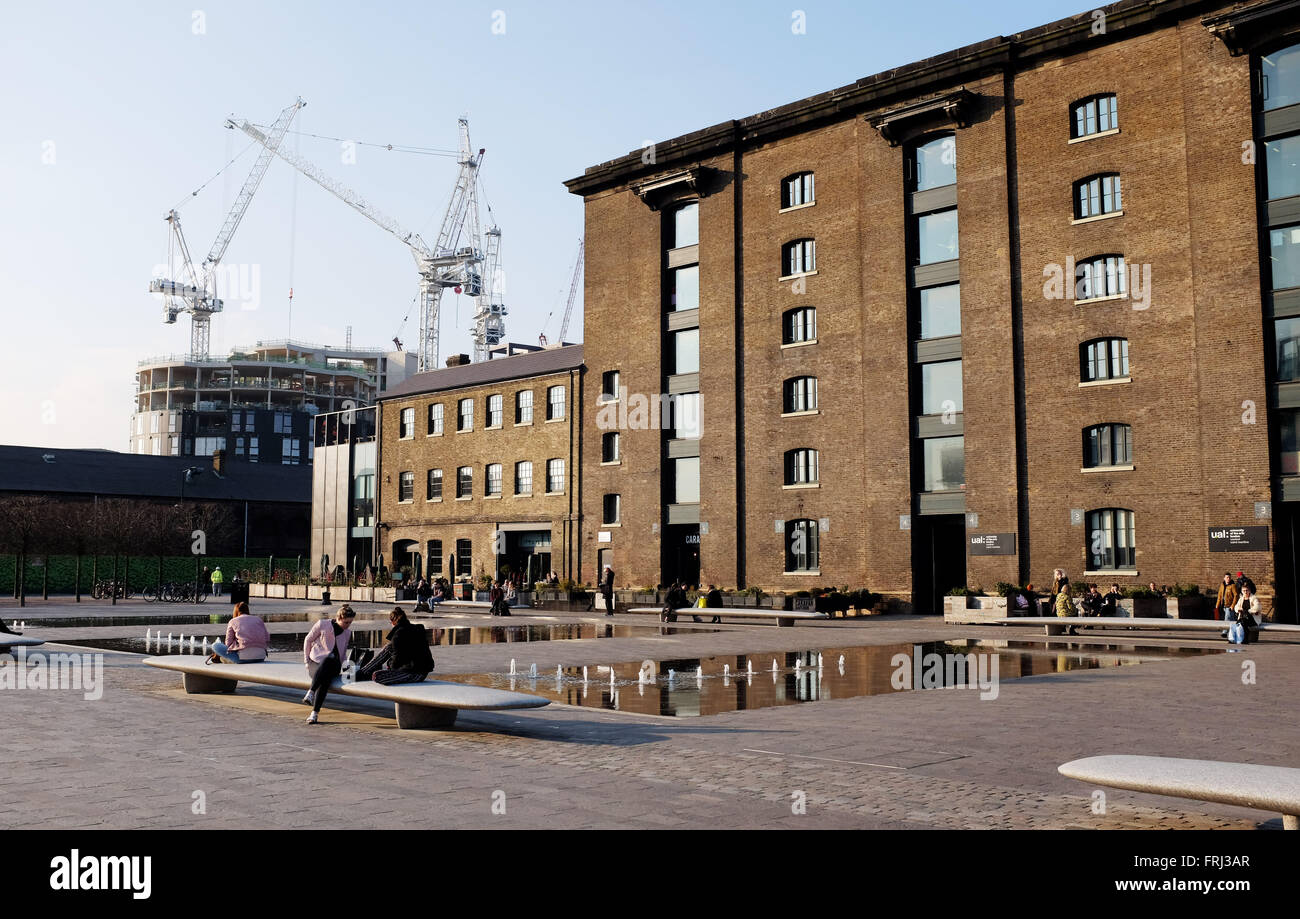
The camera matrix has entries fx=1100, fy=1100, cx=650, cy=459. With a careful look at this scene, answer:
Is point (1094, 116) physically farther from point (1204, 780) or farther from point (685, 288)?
point (1204, 780)

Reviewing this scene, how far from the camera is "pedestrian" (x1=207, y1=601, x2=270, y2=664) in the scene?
14992 millimetres

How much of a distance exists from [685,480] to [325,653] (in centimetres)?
3289

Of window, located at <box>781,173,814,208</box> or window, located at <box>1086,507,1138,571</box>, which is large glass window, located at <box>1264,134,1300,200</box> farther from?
window, located at <box>781,173,814,208</box>

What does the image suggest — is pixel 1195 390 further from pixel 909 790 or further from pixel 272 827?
pixel 272 827

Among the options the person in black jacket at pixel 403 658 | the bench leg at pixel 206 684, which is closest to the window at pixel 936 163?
the bench leg at pixel 206 684

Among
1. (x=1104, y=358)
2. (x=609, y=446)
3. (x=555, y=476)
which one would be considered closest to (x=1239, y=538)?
(x=1104, y=358)

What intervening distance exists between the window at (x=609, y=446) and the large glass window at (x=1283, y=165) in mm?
26169

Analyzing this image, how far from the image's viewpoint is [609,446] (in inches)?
1887

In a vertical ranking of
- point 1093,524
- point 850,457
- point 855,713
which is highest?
point 850,457

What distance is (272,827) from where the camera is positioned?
6941 mm

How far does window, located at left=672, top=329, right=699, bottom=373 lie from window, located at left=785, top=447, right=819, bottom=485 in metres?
6.04

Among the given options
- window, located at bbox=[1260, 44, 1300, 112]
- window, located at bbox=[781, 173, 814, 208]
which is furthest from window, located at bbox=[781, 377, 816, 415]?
window, located at bbox=[1260, 44, 1300, 112]
